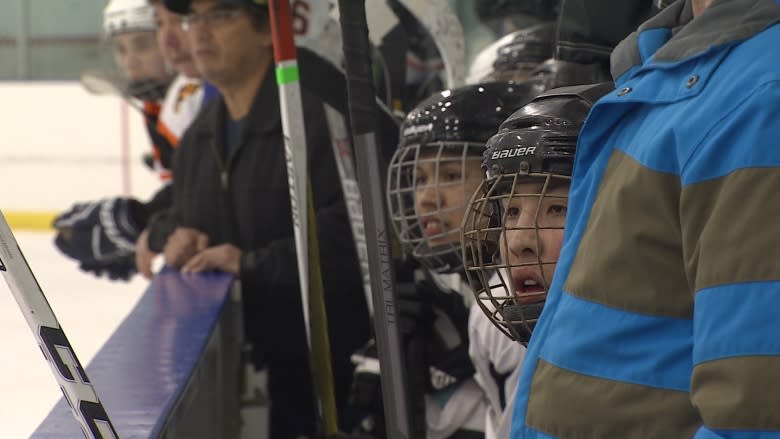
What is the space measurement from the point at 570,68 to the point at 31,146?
602cm

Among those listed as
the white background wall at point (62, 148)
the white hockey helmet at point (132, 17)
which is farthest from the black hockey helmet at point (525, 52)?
the white background wall at point (62, 148)

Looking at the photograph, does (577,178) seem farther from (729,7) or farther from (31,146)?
(31,146)

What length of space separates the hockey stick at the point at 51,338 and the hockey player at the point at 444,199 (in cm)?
59

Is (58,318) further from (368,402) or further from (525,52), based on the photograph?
(525,52)

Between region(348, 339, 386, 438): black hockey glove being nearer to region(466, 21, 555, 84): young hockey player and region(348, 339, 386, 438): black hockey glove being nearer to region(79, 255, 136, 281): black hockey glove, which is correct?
region(466, 21, 555, 84): young hockey player

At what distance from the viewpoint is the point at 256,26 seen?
2.89 metres

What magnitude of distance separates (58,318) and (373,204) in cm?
267

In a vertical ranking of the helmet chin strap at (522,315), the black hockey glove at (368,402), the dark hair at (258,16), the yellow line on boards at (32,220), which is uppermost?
the dark hair at (258,16)

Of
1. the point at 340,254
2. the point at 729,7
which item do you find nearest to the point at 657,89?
the point at 729,7

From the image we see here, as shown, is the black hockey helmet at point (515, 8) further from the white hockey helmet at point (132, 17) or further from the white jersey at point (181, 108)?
the white hockey helmet at point (132, 17)

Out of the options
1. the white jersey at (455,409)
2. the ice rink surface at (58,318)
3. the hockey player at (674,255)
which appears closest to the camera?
the hockey player at (674,255)

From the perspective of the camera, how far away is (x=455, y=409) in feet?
6.37

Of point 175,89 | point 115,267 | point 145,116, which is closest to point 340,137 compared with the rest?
point 115,267

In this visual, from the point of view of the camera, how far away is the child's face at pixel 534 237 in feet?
3.90
